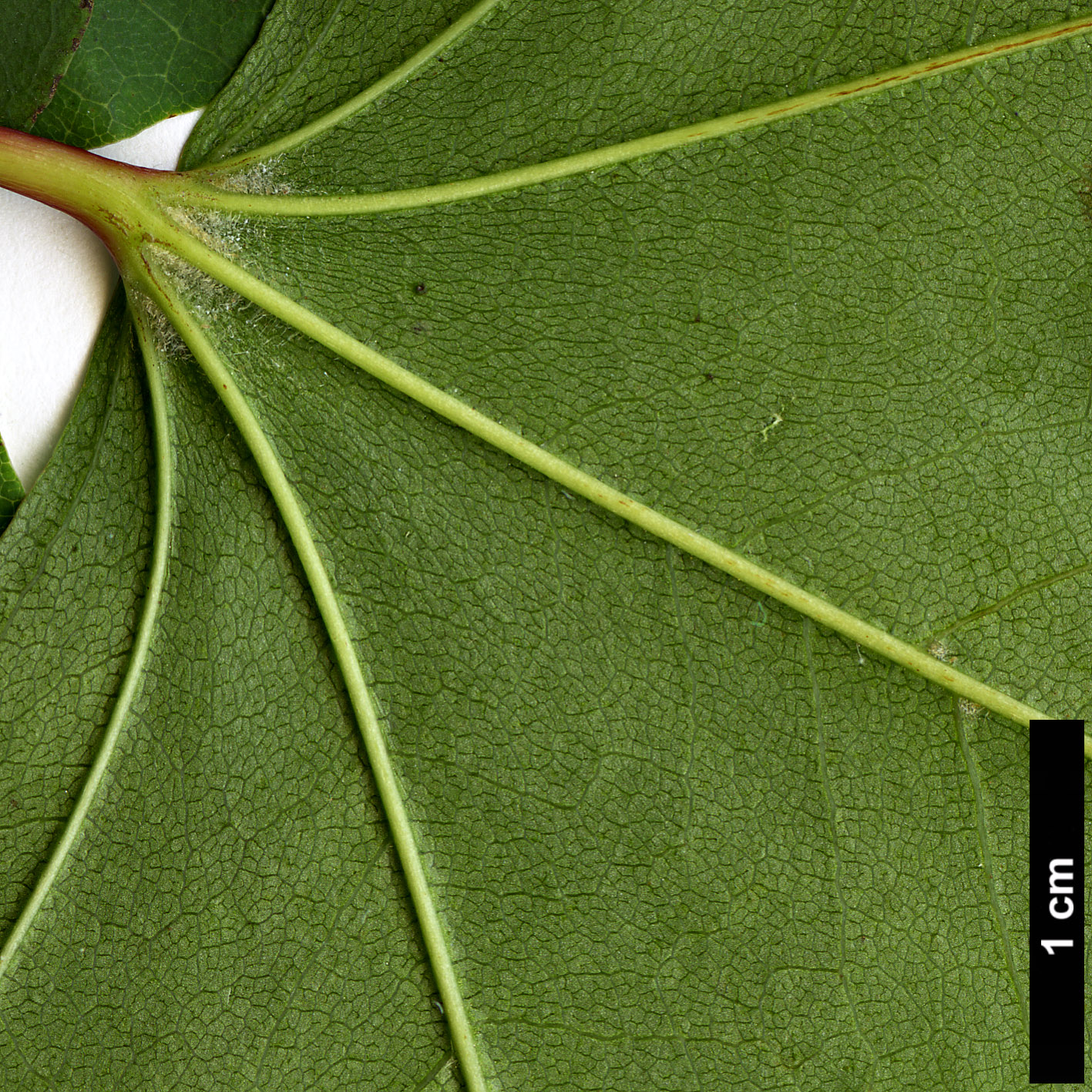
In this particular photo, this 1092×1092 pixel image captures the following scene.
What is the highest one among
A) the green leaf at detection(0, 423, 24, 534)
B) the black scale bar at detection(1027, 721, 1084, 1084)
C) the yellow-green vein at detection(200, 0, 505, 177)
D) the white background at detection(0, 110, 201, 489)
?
the yellow-green vein at detection(200, 0, 505, 177)

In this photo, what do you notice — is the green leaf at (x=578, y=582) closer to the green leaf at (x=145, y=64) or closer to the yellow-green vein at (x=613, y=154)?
the yellow-green vein at (x=613, y=154)

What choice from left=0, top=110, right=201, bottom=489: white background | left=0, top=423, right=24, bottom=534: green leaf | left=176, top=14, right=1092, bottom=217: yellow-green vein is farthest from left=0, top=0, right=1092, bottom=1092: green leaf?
left=0, top=110, right=201, bottom=489: white background

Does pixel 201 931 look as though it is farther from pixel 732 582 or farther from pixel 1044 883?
pixel 1044 883

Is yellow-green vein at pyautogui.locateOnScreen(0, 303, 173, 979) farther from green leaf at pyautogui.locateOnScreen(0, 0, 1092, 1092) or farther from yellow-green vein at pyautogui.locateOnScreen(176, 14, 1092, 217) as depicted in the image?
yellow-green vein at pyautogui.locateOnScreen(176, 14, 1092, 217)

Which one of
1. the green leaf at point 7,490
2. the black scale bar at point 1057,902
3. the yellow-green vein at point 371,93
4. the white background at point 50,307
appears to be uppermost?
the yellow-green vein at point 371,93

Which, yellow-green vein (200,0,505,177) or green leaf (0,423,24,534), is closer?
yellow-green vein (200,0,505,177)

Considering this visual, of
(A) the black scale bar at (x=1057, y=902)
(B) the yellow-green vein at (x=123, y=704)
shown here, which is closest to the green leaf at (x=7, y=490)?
(B) the yellow-green vein at (x=123, y=704)

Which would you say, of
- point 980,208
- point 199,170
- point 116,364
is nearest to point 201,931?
point 116,364
